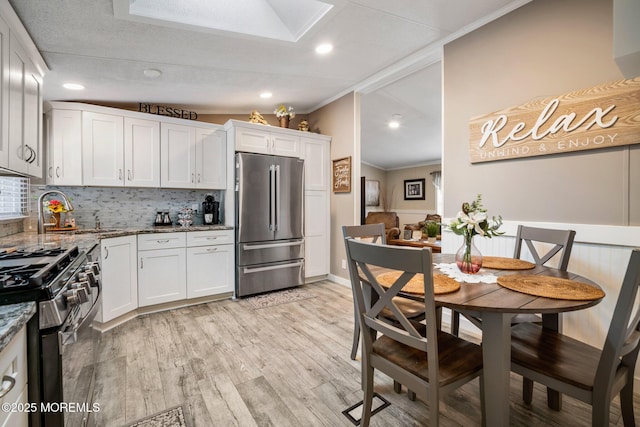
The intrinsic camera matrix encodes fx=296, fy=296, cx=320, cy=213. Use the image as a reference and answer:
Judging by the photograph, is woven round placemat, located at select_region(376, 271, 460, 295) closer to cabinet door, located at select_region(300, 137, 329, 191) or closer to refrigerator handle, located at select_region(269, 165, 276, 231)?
refrigerator handle, located at select_region(269, 165, 276, 231)

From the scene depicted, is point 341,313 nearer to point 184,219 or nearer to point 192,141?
point 184,219

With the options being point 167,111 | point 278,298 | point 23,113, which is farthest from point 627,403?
point 167,111

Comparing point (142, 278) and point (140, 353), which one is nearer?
point (140, 353)

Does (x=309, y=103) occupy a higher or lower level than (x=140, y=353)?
higher

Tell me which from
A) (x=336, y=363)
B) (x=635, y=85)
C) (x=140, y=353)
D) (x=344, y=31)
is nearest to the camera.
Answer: (x=635, y=85)

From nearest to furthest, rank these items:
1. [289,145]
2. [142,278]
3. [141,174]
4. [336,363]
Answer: [336,363]
[142,278]
[141,174]
[289,145]

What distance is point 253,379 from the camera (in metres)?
1.98

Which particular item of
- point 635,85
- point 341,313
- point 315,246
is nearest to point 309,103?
point 315,246

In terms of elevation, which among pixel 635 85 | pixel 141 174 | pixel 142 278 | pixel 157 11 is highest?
pixel 157 11

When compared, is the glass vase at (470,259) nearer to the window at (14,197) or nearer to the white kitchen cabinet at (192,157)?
the white kitchen cabinet at (192,157)

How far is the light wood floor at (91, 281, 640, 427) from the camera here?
1.63m

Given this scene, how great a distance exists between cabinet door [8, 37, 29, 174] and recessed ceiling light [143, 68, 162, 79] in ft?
2.93

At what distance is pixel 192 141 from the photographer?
3.59m

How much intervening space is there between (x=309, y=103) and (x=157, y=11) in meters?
2.54
